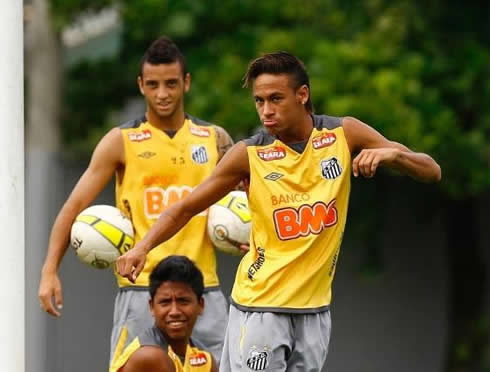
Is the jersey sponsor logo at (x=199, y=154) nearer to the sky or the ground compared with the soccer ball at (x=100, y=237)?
nearer to the sky

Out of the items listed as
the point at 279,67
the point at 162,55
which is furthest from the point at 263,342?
the point at 162,55

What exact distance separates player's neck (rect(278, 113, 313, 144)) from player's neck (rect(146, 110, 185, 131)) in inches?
64.5

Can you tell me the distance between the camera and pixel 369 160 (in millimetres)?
7336

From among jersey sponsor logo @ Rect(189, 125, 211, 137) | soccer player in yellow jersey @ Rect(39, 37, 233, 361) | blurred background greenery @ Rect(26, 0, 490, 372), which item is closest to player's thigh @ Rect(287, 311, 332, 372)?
soccer player in yellow jersey @ Rect(39, 37, 233, 361)

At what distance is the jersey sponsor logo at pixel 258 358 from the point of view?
7758 mm

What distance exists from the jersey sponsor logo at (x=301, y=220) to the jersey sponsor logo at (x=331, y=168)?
0.15 m

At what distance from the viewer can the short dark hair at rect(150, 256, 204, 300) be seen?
8836mm

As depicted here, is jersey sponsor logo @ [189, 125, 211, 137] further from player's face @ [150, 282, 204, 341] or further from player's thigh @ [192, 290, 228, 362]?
player's face @ [150, 282, 204, 341]

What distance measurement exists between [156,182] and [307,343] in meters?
1.87

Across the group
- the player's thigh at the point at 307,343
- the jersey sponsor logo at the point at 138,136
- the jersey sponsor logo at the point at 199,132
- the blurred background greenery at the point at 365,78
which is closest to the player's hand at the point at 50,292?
the jersey sponsor logo at the point at 138,136

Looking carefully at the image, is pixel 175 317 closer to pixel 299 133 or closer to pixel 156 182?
pixel 156 182

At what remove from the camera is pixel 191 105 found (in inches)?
667

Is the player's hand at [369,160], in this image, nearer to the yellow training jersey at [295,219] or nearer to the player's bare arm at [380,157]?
the player's bare arm at [380,157]

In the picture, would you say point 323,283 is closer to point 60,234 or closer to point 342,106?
point 60,234
